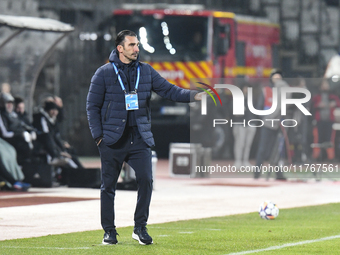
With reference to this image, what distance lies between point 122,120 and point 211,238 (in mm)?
1648

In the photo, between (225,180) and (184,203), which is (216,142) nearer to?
(225,180)

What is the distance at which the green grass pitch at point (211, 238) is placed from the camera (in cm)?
831

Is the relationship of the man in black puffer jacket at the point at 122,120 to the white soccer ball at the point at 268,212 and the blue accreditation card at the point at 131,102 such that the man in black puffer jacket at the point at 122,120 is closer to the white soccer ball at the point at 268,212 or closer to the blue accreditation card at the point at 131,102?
the blue accreditation card at the point at 131,102

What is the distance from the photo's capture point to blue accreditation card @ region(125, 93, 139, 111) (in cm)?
842

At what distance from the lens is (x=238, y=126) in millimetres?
20453

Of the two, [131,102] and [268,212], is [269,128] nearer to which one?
[268,212]

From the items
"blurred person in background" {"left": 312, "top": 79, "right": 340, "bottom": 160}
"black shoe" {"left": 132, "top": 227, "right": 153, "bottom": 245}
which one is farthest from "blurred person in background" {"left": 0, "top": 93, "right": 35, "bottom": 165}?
"black shoe" {"left": 132, "top": 227, "right": 153, "bottom": 245}

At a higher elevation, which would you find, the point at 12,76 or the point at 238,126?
the point at 12,76

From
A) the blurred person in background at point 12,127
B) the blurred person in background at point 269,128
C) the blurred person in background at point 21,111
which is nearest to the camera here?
the blurred person in background at point 12,127

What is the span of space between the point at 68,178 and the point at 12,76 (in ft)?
6.74

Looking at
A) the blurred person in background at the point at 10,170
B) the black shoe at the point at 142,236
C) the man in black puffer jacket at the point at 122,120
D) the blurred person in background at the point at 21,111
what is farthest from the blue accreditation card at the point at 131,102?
the blurred person in background at the point at 21,111

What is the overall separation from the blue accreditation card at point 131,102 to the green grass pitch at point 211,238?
1233 millimetres

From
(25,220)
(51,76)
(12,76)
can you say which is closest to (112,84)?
(25,220)

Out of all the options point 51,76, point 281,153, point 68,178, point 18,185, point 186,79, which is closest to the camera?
point 18,185
